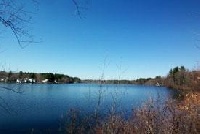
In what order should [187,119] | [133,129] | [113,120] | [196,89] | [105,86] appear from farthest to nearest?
[196,89] < [133,129] < [187,119] < [113,120] < [105,86]

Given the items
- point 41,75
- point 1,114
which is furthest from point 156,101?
point 41,75

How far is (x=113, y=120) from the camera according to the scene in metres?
7.94

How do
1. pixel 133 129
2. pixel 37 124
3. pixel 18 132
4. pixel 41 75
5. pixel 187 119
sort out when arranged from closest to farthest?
pixel 187 119, pixel 133 129, pixel 18 132, pixel 37 124, pixel 41 75

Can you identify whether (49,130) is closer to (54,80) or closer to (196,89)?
(196,89)

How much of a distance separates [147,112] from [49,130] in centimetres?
1410

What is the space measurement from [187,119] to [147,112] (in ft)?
4.60

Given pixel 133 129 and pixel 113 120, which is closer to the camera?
pixel 113 120

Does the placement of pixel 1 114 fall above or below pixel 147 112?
below

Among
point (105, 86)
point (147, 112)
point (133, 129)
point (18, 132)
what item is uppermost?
point (105, 86)

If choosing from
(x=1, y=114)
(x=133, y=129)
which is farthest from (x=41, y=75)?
(x=133, y=129)

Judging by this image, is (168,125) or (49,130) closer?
(168,125)

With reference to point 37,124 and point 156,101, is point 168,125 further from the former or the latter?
point 37,124

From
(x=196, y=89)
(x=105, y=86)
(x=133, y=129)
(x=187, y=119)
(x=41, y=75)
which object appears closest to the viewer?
(x=105, y=86)

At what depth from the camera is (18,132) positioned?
2078 cm
